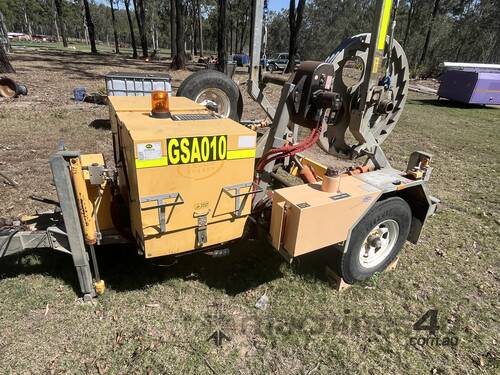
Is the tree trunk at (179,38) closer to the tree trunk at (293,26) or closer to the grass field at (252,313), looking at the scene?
the tree trunk at (293,26)

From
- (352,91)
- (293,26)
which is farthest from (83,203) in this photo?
(293,26)

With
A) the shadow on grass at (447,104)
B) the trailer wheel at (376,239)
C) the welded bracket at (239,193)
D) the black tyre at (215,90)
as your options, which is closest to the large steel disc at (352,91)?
the trailer wheel at (376,239)

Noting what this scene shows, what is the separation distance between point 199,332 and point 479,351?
2348 millimetres

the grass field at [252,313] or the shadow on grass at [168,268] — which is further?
the shadow on grass at [168,268]

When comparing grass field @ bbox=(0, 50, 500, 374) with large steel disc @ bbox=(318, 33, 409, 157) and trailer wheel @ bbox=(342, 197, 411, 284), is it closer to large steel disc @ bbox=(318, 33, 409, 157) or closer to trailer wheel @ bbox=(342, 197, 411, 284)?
trailer wheel @ bbox=(342, 197, 411, 284)

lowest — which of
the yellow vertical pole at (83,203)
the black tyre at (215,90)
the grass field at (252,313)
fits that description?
the grass field at (252,313)

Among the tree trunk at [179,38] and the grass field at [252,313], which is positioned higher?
the tree trunk at [179,38]

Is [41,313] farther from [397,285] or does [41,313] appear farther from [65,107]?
[65,107]

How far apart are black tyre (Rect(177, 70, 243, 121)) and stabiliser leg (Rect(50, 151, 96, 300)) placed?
318cm

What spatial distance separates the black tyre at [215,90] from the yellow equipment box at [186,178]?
2635mm

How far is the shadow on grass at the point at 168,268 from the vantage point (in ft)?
10.5

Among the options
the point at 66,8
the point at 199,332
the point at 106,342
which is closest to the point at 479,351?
the point at 199,332

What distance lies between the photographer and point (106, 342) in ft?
8.57

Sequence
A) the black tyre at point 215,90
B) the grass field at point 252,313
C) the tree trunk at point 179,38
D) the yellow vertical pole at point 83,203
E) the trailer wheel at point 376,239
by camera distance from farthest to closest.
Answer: the tree trunk at point 179,38 → the black tyre at point 215,90 → the trailer wheel at point 376,239 → the grass field at point 252,313 → the yellow vertical pole at point 83,203
